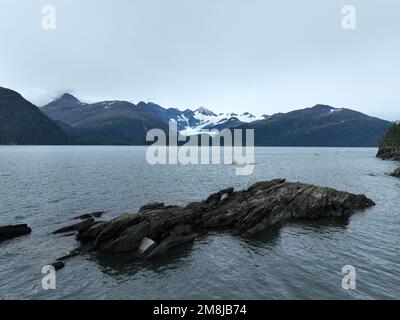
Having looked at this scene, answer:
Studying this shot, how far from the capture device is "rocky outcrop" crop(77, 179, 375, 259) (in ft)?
114

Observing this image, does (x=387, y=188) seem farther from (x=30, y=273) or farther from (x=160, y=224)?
(x=30, y=273)

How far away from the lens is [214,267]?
2967 centimetres

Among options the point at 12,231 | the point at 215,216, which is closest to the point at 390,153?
the point at 215,216

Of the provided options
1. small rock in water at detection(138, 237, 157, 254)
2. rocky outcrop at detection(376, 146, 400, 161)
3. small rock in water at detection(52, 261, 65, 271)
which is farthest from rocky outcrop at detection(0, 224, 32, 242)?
rocky outcrop at detection(376, 146, 400, 161)

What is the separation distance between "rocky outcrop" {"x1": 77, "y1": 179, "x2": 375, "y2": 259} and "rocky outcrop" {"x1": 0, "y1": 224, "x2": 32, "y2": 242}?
7.51 m

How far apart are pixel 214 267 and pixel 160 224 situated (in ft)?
35.6

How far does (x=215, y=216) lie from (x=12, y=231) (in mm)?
27311

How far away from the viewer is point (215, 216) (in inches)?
1773

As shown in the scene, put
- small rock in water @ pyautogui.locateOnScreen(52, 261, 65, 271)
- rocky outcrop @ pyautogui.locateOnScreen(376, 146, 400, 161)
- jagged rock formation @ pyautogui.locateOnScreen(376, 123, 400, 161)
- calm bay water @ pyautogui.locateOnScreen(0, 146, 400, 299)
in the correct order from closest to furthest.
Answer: calm bay water @ pyautogui.locateOnScreen(0, 146, 400, 299)
small rock in water @ pyautogui.locateOnScreen(52, 261, 65, 271)
rocky outcrop @ pyautogui.locateOnScreen(376, 146, 400, 161)
jagged rock formation @ pyautogui.locateOnScreen(376, 123, 400, 161)

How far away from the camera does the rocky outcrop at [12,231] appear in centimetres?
3738

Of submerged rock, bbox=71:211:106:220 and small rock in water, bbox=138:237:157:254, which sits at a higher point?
submerged rock, bbox=71:211:106:220

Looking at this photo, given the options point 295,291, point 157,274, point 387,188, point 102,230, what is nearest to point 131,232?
point 102,230

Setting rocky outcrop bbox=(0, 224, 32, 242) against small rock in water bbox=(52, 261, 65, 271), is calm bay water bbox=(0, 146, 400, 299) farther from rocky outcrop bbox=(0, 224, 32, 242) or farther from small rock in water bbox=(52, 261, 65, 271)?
rocky outcrop bbox=(0, 224, 32, 242)

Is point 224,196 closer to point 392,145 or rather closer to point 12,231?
point 12,231
